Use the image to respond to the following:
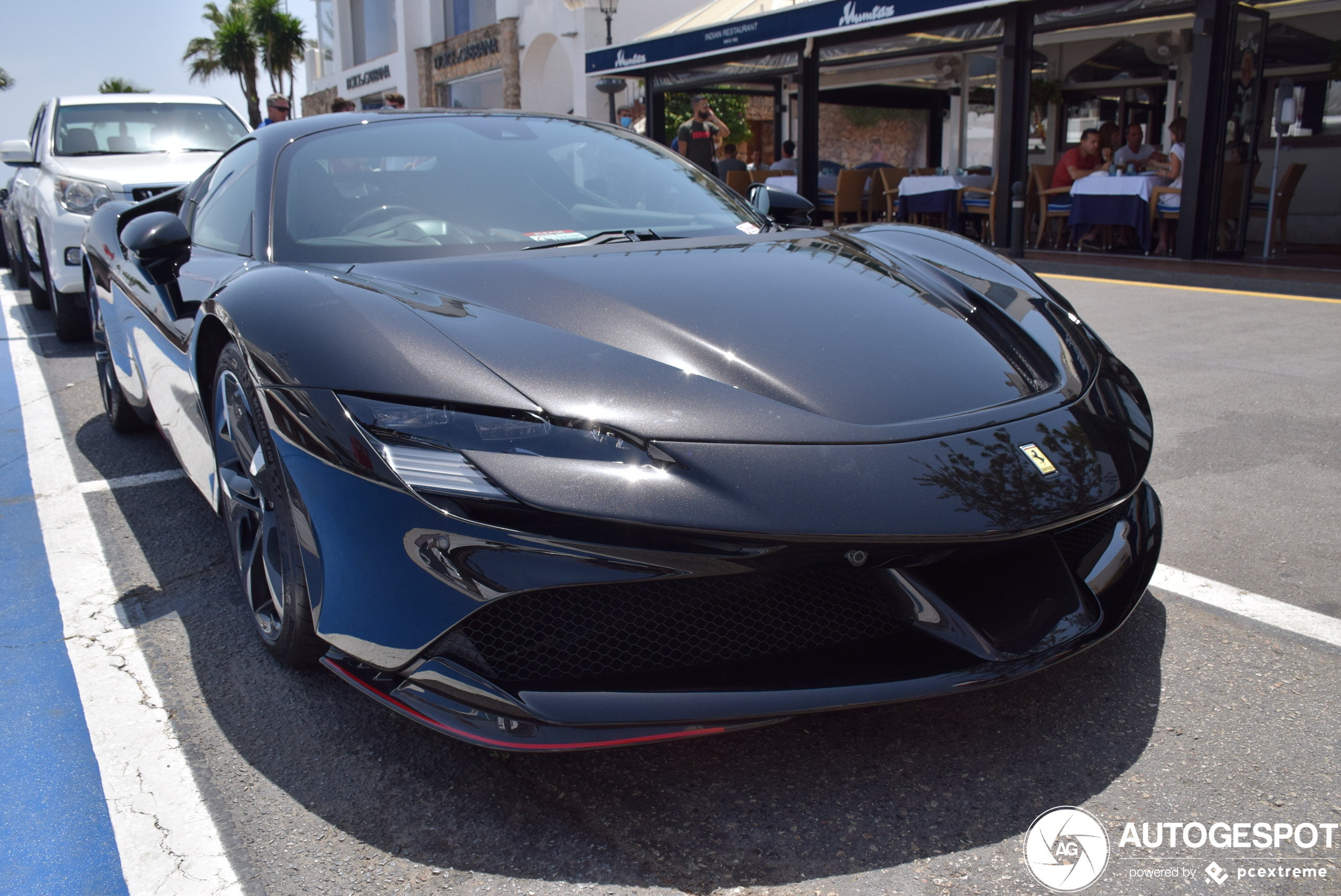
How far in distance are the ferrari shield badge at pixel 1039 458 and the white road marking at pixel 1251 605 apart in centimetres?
65

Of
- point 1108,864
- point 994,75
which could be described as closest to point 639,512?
point 1108,864

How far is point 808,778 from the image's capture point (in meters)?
1.79

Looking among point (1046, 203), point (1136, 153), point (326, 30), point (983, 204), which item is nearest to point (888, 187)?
point (983, 204)

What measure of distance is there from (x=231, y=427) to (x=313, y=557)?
65 centimetres

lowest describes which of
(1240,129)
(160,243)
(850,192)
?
(160,243)

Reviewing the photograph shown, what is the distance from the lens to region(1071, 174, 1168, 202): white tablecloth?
10.7m

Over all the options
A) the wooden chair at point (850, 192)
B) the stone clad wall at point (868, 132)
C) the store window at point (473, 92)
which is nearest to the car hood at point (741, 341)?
the wooden chair at point (850, 192)

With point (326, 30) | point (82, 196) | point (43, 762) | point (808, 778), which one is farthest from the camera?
point (326, 30)

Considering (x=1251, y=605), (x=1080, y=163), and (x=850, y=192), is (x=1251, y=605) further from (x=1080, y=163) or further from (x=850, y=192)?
(x=850, y=192)

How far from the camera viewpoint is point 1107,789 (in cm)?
172

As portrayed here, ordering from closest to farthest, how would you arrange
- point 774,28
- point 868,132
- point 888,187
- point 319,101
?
point 774,28
point 888,187
point 868,132
point 319,101

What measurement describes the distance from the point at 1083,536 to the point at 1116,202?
33.6 feet

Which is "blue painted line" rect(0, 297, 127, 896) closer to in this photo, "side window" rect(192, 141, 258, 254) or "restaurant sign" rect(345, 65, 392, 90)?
"side window" rect(192, 141, 258, 254)

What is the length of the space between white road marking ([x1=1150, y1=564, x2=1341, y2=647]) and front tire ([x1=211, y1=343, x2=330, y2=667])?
1804mm
